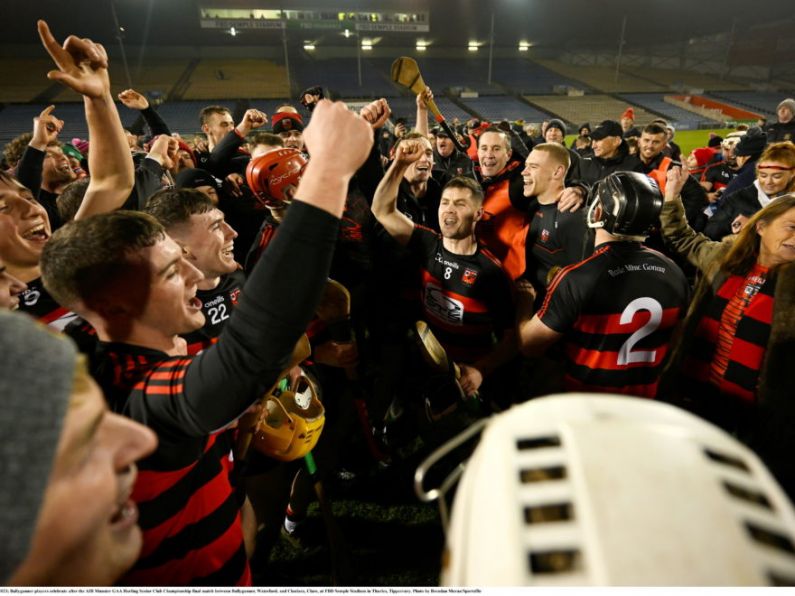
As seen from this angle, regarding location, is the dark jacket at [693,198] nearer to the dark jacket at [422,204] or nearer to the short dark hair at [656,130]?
the short dark hair at [656,130]

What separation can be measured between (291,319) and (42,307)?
1868 mm

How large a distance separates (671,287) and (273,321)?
2.07 metres

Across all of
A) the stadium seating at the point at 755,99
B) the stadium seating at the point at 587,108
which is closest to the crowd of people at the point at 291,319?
the stadium seating at the point at 587,108

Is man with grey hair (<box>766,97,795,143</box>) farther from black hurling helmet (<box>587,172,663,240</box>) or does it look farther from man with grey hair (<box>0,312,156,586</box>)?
man with grey hair (<box>0,312,156,586</box>)

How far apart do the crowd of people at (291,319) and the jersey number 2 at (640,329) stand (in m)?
0.01

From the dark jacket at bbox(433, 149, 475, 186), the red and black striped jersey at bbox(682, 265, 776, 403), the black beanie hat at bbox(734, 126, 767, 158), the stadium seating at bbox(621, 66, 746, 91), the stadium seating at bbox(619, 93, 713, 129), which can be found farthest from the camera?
the stadium seating at bbox(621, 66, 746, 91)

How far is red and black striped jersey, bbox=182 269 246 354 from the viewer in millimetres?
1973

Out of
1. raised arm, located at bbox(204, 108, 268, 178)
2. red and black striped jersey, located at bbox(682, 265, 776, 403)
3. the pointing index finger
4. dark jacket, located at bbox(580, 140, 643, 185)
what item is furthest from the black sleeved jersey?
the pointing index finger

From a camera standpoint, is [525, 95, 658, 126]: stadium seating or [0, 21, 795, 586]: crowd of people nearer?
[0, 21, 795, 586]: crowd of people

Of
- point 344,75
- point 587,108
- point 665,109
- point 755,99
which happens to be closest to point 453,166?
point 587,108

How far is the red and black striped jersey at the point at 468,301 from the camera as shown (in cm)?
288

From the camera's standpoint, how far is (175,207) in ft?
6.75

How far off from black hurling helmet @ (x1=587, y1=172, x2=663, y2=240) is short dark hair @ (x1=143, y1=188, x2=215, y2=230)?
2180 mm

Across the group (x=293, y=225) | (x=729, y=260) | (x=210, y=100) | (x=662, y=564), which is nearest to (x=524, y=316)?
(x=729, y=260)
